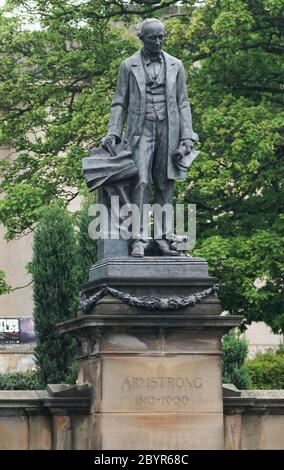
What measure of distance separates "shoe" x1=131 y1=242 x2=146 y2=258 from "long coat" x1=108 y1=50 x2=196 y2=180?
0.96 meters

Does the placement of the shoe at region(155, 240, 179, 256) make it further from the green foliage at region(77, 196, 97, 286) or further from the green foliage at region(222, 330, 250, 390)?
the green foliage at region(77, 196, 97, 286)

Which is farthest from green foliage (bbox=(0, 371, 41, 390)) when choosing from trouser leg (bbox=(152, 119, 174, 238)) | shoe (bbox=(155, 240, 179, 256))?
shoe (bbox=(155, 240, 179, 256))

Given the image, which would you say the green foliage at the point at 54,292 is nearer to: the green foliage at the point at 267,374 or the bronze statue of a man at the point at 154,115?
the green foliage at the point at 267,374

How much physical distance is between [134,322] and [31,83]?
60.9 ft

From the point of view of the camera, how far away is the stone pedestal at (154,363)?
611 inches

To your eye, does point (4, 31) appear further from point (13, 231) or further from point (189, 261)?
point (189, 261)

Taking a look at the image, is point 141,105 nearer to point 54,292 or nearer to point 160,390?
point 160,390

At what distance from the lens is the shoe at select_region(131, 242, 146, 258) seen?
16266 mm

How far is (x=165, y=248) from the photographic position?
16.5m

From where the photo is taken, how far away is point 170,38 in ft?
102

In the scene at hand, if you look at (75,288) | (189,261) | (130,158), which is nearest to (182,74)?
(130,158)

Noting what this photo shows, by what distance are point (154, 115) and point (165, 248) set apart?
1.60 meters

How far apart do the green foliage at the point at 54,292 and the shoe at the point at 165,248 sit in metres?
11.2
